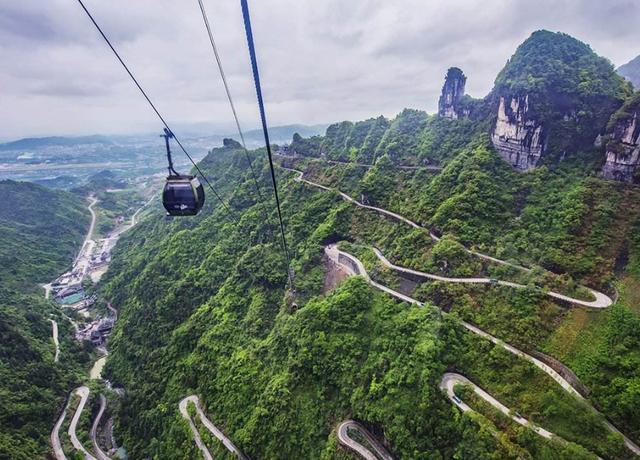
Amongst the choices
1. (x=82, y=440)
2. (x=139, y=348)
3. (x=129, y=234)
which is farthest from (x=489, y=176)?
(x=129, y=234)

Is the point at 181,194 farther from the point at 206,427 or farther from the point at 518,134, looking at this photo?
the point at 518,134

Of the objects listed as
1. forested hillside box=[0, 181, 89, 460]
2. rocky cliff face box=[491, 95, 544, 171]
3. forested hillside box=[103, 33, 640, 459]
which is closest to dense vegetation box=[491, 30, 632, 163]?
forested hillside box=[103, 33, 640, 459]

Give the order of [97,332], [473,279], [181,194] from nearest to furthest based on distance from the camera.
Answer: [181,194], [473,279], [97,332]

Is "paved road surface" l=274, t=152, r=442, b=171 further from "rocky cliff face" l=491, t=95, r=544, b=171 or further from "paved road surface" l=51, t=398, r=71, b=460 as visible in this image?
"paved road surface" l=51, t=398, r=71, b=460

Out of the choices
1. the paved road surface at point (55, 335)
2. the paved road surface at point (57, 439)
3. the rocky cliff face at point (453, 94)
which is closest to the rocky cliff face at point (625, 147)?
the rocky cliff face at point (453, 94)

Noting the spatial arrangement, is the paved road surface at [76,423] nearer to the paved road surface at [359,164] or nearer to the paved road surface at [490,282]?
the paved road surface at [490,282]

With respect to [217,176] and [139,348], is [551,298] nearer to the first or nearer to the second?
[139,348]

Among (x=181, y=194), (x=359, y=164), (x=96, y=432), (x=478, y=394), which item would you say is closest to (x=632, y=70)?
(x=359, y=164)
